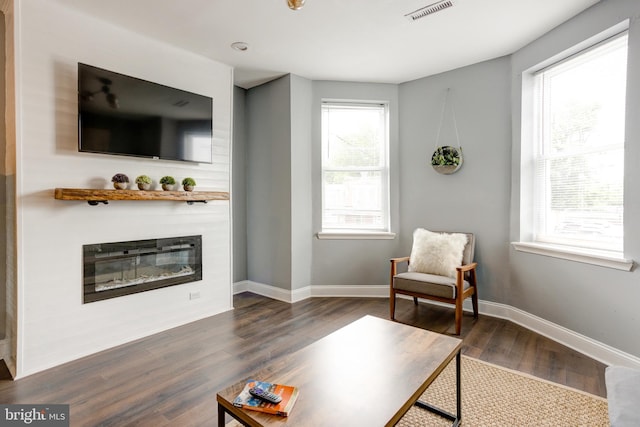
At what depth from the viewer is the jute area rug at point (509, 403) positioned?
179cm

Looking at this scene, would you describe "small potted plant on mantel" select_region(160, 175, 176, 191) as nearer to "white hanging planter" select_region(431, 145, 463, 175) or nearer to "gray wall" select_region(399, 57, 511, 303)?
"gray wall" select_region(399, 57, 511, 303)

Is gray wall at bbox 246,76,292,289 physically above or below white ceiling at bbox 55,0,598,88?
below

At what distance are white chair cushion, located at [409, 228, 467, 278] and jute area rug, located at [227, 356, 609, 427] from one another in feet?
3.73

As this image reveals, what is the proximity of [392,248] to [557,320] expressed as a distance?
5.84 feet

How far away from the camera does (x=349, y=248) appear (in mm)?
4125

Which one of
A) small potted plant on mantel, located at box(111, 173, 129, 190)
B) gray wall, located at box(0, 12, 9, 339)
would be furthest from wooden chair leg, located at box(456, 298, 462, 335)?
gray wall, located at box(0, 12, 9, 339)

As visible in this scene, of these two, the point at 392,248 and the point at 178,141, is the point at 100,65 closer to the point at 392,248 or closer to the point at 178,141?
the point at 178,141

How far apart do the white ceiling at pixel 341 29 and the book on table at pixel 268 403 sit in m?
2.50

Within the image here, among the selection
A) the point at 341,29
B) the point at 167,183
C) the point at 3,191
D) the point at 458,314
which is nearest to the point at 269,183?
the point at 167,183

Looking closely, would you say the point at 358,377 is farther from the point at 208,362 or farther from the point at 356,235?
the point at 356,235

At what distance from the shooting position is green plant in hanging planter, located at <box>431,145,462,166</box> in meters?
3.60

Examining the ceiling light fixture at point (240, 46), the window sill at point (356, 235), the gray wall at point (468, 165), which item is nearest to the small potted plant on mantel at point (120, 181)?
the ceiling light fixture at point (240, 46)

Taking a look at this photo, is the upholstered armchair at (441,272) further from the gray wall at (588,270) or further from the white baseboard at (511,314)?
the gray wall at (588,270)

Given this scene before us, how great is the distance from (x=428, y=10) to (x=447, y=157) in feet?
5.09
